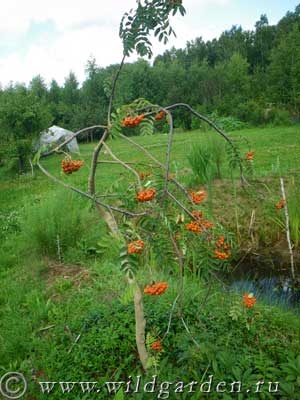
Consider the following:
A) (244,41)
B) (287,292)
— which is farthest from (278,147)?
(244,41)

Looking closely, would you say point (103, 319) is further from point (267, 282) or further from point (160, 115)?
point (267, 282)

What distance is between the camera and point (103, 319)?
2684mm

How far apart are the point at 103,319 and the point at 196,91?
1036 inches

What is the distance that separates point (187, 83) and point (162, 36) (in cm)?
2735

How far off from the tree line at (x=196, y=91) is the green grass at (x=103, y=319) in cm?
155

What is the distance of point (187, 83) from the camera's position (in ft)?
91.1

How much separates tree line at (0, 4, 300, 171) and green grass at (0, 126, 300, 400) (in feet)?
5.08

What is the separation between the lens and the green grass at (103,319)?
215 centimetres

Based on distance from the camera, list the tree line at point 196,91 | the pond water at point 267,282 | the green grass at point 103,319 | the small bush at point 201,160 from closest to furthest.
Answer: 1. the green grass at point 103,319
2. the pond water at point 267,282
3. the small bush at point 201,160
4. the tree line at point 196,91

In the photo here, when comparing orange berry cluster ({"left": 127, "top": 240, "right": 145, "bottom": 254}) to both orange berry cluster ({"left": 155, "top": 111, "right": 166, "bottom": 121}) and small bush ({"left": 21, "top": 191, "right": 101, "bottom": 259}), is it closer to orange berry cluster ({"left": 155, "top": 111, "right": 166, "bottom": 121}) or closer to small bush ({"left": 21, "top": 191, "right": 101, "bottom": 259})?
orange berry cluster ({"left": 155, "top": 111, "right": 166, "bottom": 121})

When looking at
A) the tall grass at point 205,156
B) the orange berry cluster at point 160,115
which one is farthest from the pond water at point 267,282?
the orange berry cluster at point 160,115

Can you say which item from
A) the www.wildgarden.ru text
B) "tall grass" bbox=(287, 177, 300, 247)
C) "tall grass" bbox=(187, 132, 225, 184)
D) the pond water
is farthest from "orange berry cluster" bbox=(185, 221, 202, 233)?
"tall grass" bbox=(187, 132, 225, 184)

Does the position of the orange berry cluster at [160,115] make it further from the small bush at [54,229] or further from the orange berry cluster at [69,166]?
the small bush at [54,229]

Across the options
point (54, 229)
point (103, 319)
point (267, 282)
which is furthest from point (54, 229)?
point (267, 282)
